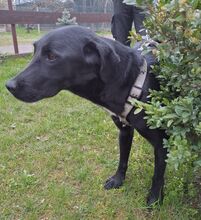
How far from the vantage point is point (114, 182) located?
262 centimetres

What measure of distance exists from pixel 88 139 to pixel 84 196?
91 centimetres

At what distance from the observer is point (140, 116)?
2043 mm

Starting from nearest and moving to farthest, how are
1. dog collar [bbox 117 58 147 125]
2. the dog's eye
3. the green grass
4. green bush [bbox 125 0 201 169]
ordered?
green bush [bbox 125 0 201 169] → the dog's eye → dog collar [bbox 117 58 147 125] → the green grass

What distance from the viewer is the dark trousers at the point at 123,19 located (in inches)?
157

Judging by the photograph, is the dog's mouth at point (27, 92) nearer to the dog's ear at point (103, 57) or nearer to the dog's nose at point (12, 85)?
the dog's nose at point (12, 85)

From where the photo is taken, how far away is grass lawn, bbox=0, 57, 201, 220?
92.1 inches

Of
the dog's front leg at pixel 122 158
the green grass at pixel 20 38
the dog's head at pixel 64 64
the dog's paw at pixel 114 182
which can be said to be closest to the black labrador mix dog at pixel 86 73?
the dog's head at pixel 64 64

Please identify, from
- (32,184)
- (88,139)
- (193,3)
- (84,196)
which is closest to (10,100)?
(88,139)

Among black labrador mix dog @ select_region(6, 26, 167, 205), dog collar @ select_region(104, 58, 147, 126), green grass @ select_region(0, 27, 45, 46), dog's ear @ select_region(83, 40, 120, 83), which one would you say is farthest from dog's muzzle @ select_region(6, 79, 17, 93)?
green grass @ select_region(0, 27, 45, 46)

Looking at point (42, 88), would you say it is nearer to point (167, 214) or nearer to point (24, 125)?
point (167, 214)

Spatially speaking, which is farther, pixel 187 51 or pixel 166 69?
pixel 166 69

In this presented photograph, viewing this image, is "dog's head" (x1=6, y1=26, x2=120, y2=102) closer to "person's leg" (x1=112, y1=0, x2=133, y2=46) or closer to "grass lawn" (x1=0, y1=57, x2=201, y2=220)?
"grass lawn" (x1=0, y1=57, x2=201, y2=220)

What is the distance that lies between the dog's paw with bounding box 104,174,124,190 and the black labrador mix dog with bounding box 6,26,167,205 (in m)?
0.57

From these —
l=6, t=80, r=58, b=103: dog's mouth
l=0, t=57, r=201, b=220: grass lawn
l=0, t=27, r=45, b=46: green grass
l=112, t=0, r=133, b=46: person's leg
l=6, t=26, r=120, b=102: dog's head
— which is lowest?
l=0, t=27, r=45, b=46: green grass
